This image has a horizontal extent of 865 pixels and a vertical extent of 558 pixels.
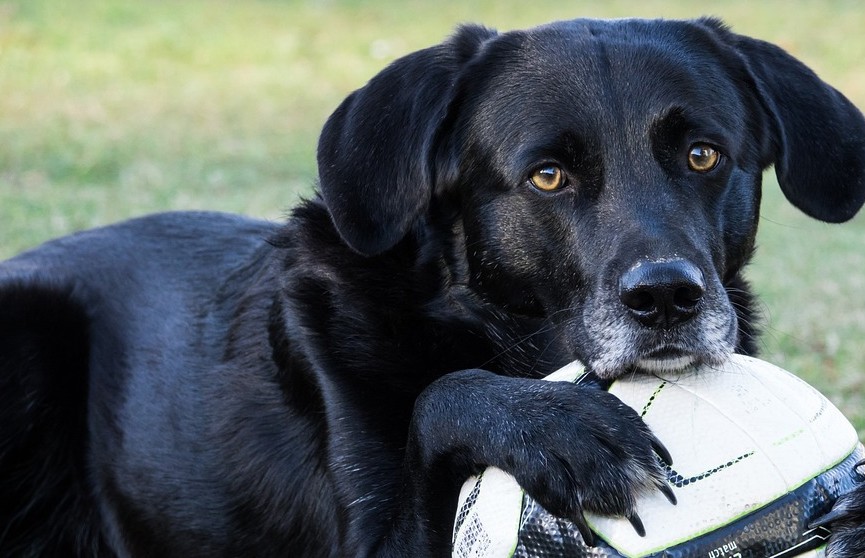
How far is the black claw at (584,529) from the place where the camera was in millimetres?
2395

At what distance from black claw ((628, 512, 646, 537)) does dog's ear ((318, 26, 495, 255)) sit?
1.23 m

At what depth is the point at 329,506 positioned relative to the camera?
3.26m

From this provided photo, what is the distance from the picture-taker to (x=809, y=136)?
11.4 feet

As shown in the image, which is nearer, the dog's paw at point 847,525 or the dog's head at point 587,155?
the dog's paw at point 847,525

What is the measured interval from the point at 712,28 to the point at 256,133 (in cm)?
1037

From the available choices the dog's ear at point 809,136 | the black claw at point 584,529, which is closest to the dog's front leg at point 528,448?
the black claw at point 584,529

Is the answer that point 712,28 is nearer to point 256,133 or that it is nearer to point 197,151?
point 197,151

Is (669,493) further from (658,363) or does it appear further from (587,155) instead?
(587,155)

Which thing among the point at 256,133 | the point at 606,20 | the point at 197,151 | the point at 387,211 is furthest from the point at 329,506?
the point at 256,133

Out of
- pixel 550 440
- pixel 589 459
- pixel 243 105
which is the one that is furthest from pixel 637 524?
pixel 243 105

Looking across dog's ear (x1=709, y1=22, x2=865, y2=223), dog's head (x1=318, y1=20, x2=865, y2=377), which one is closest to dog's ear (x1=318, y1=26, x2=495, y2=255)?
dog's head (x1=318, y1=20, x2=865, y2=377)

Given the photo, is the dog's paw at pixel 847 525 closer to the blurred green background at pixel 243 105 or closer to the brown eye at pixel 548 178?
the brown eye at pixel 548 178

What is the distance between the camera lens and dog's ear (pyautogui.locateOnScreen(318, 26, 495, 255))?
10.8 ft

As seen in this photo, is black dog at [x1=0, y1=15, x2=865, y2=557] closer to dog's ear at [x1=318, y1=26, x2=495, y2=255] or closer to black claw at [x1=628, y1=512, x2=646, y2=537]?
dog's ear at [x1=318, y1=26, x2=495, y2=255]
